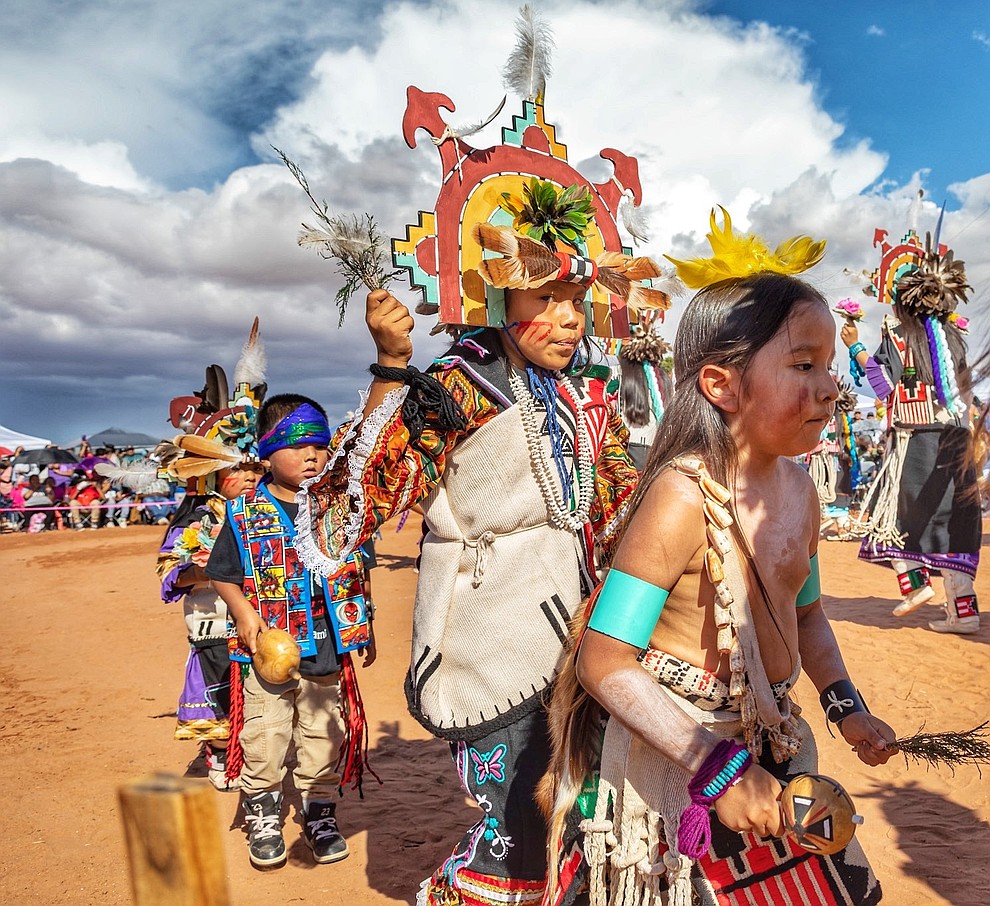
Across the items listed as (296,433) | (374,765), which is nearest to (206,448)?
(296,433)

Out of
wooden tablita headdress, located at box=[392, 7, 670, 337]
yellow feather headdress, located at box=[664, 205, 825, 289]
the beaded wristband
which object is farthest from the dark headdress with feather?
the beaded wristband

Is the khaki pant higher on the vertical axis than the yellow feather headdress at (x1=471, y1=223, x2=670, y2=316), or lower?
lower

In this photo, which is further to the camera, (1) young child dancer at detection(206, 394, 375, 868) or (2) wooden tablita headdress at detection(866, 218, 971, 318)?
(2) wooden tablita headdress at detection(866, 218, 971, 318)

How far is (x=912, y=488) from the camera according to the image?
6953 millimetres

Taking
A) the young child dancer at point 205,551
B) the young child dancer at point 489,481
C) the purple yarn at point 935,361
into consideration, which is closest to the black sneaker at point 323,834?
the young child dancer at point 205,551

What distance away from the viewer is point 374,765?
468cm

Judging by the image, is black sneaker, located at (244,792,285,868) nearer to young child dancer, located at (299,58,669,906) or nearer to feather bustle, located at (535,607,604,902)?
young child dancer, located at (299,58,669,906)

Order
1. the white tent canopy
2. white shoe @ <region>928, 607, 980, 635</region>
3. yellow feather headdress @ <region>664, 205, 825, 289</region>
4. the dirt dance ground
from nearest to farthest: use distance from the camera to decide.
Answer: yellow feather headdress @ <region>664, 205, 825, 289</region> → the dirt dance ground → white shoe @ <region>928, 607, 980, 635</region> → the white tent canopy

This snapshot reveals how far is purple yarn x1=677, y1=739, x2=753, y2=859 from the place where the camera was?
134cm

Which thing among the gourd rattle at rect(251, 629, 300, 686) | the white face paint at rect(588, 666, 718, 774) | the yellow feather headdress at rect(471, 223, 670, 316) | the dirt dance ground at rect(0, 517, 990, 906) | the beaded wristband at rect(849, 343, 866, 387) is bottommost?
the dirt dance ground at rect(0, 517, 990, 906)

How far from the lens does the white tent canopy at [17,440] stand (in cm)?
2826

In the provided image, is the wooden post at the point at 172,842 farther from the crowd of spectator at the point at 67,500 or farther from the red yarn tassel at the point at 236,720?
the crowd of spectator at the point at 67,500

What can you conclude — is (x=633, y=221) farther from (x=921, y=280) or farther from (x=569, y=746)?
(x=921, y=280)

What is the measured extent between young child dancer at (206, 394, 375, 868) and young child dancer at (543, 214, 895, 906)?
6.17ft
